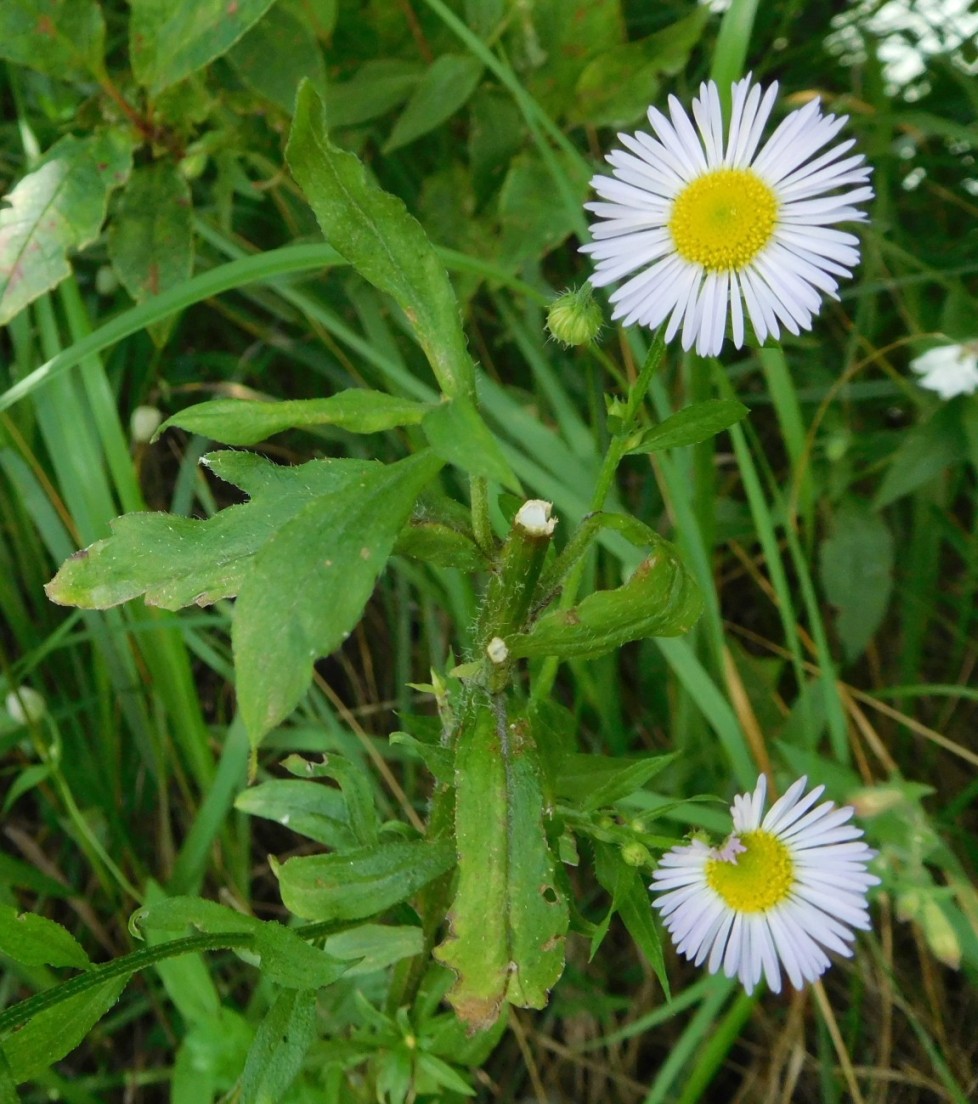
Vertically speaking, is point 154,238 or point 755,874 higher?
point 154,238

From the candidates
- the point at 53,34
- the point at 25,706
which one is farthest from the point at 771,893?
the point at 53,34

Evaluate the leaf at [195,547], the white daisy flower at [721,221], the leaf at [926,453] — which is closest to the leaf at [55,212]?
the leaf at [195,547]

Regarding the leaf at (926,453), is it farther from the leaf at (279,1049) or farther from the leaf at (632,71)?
the leaf at (279,1049)

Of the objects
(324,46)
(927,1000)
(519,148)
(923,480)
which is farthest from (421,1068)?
(324,46)

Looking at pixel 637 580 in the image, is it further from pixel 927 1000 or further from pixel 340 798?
pixel 927 1000

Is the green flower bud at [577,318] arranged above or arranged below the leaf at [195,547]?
above

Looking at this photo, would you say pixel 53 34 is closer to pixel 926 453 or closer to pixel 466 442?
pixel 466 442
